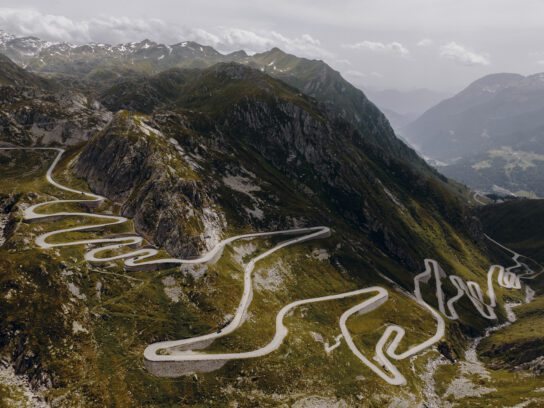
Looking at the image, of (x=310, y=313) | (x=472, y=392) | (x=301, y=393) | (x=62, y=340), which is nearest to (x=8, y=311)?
(x=62, y=340)

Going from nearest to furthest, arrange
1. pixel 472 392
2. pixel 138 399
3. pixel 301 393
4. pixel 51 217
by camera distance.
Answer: pixel 138 399
pixel 301 393
pixel 472 392
pixel 51 217

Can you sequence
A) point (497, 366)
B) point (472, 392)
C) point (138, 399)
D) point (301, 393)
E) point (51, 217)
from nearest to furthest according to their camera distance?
point (138, 399), point (301, 393), point (472, 392), point (51, 217), point (497, 366)

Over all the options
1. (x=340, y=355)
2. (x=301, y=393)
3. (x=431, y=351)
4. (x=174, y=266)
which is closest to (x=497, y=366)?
(x=431, y=351)

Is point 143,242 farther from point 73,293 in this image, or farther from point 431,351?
point 431,351

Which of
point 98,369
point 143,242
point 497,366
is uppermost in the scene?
point 143,242

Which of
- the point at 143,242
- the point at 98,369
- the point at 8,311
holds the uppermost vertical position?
the point at 143,242

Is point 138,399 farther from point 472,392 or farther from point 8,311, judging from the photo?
point 472,392

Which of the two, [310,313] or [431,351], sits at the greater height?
[310,313]

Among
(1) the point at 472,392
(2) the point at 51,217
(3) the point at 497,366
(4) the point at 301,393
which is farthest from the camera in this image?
(3) the point at 497,366

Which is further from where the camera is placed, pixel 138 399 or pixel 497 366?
pixel 497 366
